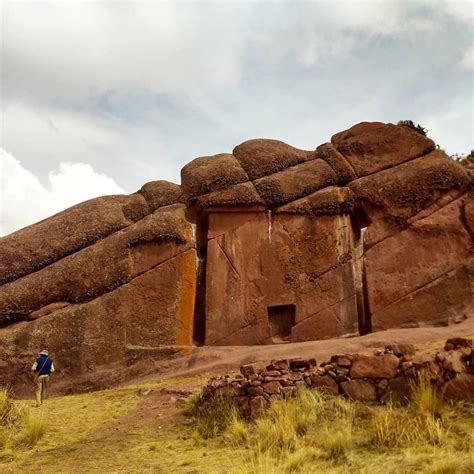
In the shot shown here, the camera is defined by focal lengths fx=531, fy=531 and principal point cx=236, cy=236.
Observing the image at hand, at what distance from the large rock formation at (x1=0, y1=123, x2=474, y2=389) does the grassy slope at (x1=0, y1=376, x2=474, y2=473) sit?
415 centimetres

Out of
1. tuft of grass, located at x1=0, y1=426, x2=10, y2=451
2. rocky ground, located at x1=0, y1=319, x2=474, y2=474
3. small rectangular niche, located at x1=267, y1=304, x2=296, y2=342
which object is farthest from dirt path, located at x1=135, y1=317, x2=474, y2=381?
tuft of grass, located at x1=0, y1=426, x2=10, y2=451

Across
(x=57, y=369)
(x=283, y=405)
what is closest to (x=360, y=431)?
(x=283, y=405)

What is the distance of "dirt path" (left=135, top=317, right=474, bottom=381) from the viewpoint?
46.8 ft

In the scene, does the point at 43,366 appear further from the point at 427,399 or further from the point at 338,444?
the point at 427,399

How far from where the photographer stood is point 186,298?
1720 centimetres

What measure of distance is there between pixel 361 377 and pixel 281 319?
761cm

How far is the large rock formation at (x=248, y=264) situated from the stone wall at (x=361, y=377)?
6.42 meters

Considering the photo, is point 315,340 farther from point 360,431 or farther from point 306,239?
point 360,431

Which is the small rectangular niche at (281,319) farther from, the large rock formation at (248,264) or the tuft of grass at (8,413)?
the tuft of grass at (8,413)

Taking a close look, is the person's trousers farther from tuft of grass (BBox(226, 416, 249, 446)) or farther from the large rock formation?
tuft of grass (BBox(226, 416, 249, 446))

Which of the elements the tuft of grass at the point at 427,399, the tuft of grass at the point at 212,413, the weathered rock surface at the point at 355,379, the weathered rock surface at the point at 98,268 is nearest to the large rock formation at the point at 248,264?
the weathered rock surface at the point at 98,268

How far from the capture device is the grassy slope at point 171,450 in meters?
6.77

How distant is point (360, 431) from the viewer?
8.29 meters

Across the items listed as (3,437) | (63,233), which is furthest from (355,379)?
(63,233)
